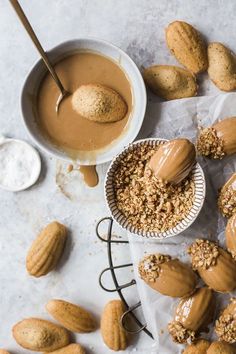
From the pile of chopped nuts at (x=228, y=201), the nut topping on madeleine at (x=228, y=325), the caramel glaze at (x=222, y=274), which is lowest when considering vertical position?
the nut topping on madeleine at (x=228, y=325)

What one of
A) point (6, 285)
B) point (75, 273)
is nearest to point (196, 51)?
point (75, 273)

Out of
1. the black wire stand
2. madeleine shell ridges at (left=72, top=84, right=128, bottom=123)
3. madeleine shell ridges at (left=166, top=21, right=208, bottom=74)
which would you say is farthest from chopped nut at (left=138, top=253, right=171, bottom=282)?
madeleine shell ridges at (left=166, top=21, right=208, bottom=74)

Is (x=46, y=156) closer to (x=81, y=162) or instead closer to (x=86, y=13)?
(x=81, y=162)

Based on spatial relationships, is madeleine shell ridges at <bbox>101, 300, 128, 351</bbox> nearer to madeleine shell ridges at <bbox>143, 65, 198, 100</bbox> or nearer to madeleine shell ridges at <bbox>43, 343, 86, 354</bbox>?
madeleine shell ridges at <bbox>43, 343, 86, 354</bbox>

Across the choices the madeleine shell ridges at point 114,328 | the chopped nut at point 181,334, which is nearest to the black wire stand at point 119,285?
the madeleine shell ridges at point 114,328

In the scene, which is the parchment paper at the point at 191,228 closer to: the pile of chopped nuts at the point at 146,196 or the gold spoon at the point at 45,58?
the pile of chopped nuts at the point at 146,196

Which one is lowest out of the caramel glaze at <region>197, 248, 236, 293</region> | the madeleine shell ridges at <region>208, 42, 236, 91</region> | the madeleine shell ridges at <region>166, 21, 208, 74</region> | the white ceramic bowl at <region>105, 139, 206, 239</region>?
the caramel glaze at <region>197, 248, 236, 293</region>
